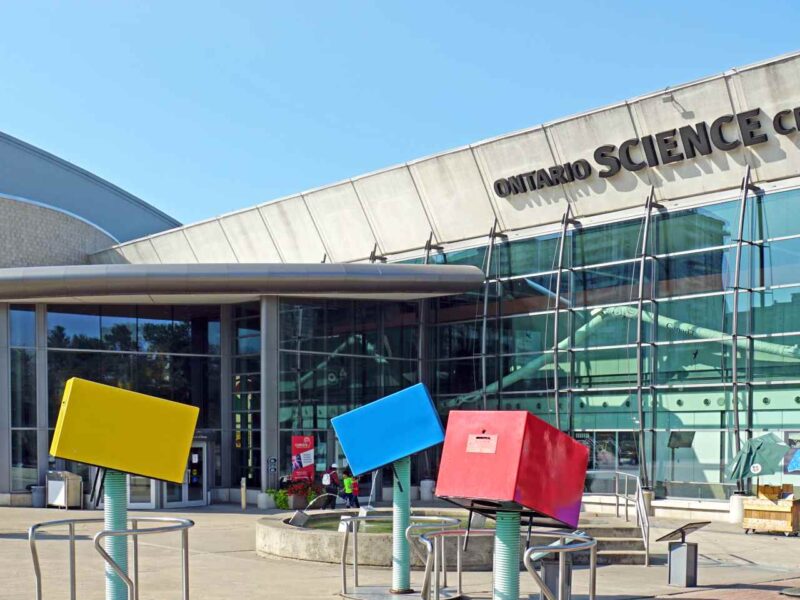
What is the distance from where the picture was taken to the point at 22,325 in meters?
30.1

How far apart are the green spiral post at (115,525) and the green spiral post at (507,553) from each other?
319cm

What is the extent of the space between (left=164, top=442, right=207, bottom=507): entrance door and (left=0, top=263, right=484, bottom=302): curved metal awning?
476 centimetres

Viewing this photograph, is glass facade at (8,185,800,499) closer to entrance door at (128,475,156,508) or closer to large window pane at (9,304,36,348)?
large window pane at (9,304,36,348)

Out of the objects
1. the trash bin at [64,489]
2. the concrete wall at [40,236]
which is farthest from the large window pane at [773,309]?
the concrete wall at [40,236]

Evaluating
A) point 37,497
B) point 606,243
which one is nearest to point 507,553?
point 606,243

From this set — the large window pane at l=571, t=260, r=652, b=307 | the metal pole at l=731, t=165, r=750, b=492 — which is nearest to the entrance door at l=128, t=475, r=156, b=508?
the large window pane at l=571, t=260, r=652, b=307

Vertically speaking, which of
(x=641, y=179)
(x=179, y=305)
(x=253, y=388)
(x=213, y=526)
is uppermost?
(x=641, y=179)

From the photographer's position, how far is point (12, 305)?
98.3 feet

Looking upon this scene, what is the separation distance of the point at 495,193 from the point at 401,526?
18.6 meters

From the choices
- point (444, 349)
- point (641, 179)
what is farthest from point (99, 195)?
point (641, 179)

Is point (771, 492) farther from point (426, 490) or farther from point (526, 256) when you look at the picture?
point (426, 490)

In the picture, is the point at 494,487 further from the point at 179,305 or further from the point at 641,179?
the point at 179,305

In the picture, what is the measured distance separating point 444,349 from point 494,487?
24.4 metres

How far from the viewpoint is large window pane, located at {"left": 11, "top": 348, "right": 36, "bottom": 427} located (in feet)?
97.6
